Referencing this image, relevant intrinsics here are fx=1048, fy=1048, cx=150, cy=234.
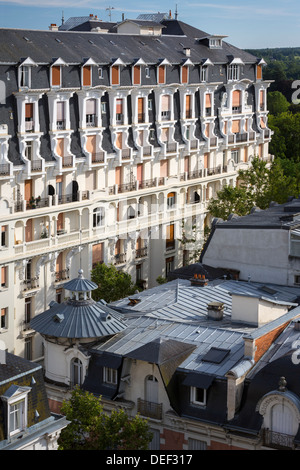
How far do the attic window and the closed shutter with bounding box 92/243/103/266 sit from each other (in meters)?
34.1

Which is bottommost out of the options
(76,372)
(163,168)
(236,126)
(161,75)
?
(76,372)

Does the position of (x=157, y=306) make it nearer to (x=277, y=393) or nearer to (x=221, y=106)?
(x=277, y=393)

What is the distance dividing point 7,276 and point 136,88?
73.9ft

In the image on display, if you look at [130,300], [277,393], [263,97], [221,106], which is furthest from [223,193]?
[277,393]

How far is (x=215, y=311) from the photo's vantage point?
6159 centimetres

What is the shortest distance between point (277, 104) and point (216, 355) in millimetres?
134114

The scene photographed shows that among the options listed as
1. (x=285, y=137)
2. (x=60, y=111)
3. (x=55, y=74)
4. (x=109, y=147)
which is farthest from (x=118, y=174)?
(x=285, y=137)

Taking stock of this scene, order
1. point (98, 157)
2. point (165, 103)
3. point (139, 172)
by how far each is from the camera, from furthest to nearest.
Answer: point (165, 103) < point (139, 172) < point (98, 157)

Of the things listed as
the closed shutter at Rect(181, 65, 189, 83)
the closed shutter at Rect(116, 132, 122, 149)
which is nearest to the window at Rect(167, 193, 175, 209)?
the closed shutter at Rect(116, 132, 122, 149)

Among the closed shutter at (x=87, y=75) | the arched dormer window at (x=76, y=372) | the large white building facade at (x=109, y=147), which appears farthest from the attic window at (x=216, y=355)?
the closed shutter at (x=87, y=75)

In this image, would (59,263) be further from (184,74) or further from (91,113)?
(184,74)

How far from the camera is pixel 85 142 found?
86375 mm

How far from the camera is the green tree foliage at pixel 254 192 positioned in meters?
95.9

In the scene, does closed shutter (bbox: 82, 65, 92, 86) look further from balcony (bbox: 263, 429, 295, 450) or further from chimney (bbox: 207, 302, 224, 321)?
balcony (bbox: 263, 429, 295, 450)
